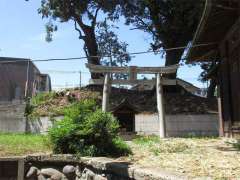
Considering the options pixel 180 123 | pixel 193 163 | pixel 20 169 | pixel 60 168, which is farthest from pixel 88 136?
pixel 180 123

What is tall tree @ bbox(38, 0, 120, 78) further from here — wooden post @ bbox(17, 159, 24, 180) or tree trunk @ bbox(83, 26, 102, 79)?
wooden post @ bbox(17, 159, 24, 180)

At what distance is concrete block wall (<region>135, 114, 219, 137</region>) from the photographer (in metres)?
25.0

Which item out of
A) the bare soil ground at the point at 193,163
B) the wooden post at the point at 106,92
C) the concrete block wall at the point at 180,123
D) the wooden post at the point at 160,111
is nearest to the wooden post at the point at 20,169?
the bare soil ground at the point at 193,163

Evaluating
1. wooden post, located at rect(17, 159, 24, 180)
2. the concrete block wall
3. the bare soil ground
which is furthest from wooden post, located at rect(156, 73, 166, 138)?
wooden post, located at rect(17, 159, 24, 180)

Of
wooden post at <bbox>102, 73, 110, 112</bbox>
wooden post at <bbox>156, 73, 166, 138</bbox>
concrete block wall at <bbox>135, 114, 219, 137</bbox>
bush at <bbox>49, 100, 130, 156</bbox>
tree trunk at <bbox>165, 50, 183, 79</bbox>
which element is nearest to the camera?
bush at <bbox>49, 100, 130, 156</bbox>

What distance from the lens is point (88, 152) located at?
35.0ft

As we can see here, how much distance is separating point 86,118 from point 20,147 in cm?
327

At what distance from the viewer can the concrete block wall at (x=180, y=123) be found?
82.0ft

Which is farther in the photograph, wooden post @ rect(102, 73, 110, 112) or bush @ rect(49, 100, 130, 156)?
wooden post @ rect(102, 73, 110, 112)

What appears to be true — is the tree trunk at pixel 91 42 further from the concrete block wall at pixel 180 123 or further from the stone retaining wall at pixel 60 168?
the stone retaining wall at pixel 60 168

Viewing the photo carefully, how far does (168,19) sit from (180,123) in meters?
8.07

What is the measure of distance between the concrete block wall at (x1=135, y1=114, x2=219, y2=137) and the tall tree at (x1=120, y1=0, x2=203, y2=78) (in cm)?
586

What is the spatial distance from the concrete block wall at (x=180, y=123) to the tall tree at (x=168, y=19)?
19.2ft

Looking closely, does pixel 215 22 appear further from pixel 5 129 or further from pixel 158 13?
pixel 5 129
